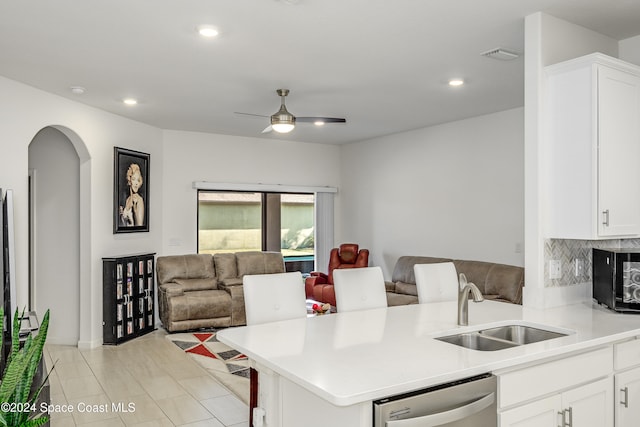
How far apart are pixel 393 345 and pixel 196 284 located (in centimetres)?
491

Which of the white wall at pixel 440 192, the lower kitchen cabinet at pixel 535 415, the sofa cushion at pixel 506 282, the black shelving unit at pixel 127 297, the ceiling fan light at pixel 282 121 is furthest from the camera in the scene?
the white wall at pixel 440 192

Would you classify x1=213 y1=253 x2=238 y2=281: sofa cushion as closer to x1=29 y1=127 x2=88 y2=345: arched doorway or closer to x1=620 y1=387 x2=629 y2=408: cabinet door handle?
x1=29 y1=127 x2=88 y2=345: arched doorway

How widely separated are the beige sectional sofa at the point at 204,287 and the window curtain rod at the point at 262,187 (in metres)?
1.06

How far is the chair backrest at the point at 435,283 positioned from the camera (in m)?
3.57

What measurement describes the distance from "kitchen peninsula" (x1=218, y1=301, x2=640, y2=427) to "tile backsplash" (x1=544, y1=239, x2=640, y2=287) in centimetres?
30

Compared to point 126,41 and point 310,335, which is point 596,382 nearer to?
point 310,335

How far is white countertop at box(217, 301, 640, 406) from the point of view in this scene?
173 cm

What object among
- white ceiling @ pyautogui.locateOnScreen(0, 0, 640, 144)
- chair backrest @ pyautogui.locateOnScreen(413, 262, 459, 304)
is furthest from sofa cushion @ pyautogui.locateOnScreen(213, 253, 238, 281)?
chair backrest @ pyautogui.locateOnScreen(413, 262, 459, 304)

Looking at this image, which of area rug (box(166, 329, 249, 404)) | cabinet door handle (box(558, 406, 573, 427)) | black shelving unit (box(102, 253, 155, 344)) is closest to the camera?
cabinet door handle (box(558, 406, 573, 427))

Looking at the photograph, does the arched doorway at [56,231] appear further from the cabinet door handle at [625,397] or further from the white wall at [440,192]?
the cabinet door handle at [625,397]

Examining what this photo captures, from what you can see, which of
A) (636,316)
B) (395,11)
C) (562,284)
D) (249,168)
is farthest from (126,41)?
(249,168)

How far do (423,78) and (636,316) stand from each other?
104 inches

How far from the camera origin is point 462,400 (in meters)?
1.82

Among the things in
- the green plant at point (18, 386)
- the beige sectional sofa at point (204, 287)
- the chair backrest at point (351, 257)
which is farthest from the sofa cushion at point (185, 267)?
the green plant at point (18, 386)
